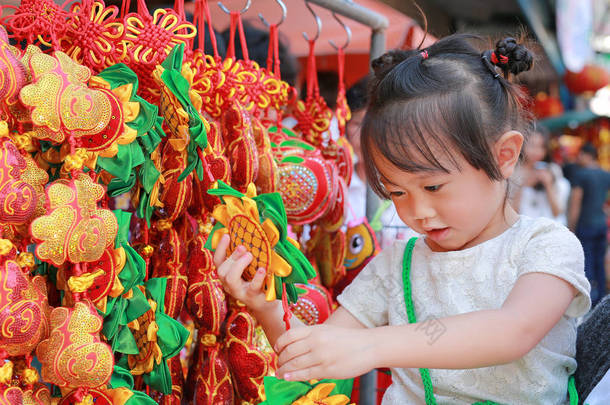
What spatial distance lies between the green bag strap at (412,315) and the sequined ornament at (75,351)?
0.44 m

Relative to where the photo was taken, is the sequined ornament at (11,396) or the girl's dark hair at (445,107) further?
the girl's dark hair at (445,107)

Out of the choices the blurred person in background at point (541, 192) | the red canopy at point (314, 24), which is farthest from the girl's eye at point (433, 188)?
the blurred person in background at point (541, 192)

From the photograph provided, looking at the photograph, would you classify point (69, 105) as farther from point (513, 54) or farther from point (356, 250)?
point (356, 250)

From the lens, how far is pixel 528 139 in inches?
36.3

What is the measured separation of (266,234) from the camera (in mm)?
635

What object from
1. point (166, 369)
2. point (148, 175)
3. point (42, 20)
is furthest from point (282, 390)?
point (42, 20)

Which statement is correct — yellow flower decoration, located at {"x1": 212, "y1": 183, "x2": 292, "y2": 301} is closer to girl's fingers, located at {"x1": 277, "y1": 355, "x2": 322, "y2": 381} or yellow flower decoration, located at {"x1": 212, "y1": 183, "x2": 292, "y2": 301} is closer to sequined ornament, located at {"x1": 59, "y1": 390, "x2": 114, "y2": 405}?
girl's fingers, located at {"x1": 277, "y1": 355, "x2": 322, "y2": 381}

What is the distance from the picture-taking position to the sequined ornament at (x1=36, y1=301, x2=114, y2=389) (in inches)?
22.6

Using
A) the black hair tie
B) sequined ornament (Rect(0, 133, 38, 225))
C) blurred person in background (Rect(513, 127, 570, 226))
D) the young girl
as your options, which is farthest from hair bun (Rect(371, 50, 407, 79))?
blurred person in background (Rect(513, 127, 570, 226))

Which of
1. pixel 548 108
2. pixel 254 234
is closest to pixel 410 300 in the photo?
pixel 254 234

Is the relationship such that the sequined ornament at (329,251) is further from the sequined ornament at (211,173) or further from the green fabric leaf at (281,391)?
the green fabric leaf at (281,391)

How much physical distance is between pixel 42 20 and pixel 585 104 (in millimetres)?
8258

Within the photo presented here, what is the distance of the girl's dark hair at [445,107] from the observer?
77cm

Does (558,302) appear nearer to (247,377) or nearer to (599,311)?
(599,311)
